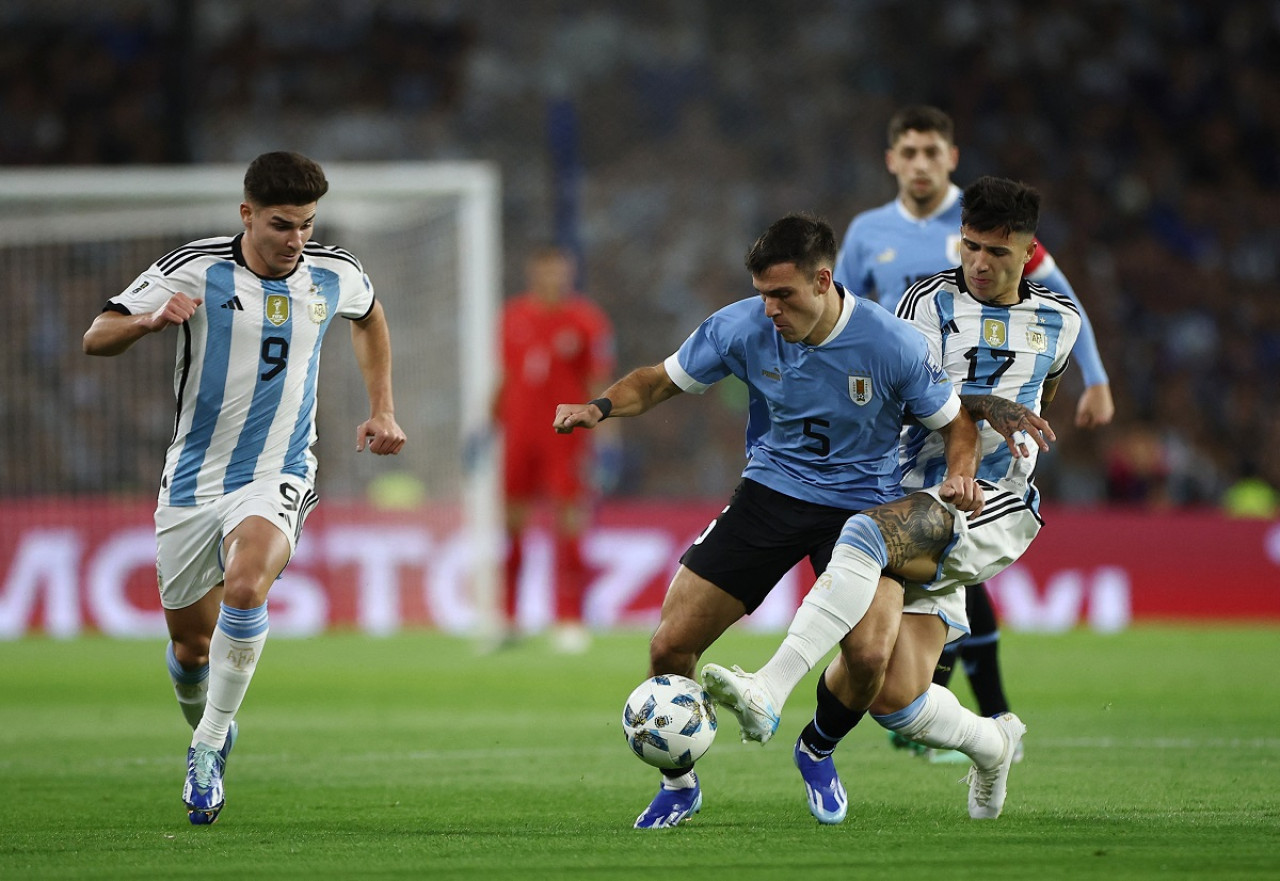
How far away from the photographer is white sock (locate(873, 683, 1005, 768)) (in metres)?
5.16

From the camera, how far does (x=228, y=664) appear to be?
5.46 metres

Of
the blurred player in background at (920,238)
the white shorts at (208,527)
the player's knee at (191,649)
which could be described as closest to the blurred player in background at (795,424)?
the white shorts at (208,527)

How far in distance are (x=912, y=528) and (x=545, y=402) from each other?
23.9 ft

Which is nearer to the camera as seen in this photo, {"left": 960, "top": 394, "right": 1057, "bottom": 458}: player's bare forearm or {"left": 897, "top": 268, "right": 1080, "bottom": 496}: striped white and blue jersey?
{"left": 960, "top": 394, "right": 1057, "bottom": 458}: player's bare forearm

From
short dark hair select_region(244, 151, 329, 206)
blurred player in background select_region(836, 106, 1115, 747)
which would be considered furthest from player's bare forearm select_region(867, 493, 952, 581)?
short dark hair select_region(244, 151, 329, 206)

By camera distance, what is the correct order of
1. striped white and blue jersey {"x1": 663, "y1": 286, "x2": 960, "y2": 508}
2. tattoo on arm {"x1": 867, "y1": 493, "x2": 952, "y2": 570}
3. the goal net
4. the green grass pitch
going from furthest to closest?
the goal net → striped white and blue jersey {"x1": 663, "y1": 286, "x2": 960, "y2": 508} → tattoo on arm {"x1": 867, "y1": 493, "x2": 952, "y2": 570} → the green grass pitch

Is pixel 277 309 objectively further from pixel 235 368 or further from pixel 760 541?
pixel 760 541

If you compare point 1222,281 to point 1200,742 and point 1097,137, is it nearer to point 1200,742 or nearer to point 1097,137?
point 1097,137

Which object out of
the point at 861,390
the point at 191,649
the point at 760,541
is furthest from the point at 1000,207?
the point at 191,649

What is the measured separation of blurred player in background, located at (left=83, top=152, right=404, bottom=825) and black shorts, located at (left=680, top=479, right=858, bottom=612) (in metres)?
1.14

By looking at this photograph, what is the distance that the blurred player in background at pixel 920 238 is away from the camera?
6590mm

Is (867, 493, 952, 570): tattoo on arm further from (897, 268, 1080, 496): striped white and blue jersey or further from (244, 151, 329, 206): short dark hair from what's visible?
(244, 151, 329, 206): short dark hair

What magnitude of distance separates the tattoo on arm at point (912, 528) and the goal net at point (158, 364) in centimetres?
771

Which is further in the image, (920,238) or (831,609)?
(920,238)
